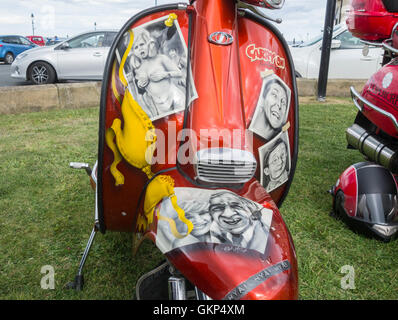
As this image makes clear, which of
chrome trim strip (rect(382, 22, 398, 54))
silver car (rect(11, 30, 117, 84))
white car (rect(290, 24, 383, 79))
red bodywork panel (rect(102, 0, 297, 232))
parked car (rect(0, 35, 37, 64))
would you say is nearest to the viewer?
red bodywork panel (rect(102, 0, 297, 232))

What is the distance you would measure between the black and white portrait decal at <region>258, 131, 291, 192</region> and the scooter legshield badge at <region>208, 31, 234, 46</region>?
1.34 feet

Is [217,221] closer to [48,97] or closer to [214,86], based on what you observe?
[214,86]

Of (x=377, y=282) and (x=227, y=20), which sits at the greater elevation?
(x=227, y=20)

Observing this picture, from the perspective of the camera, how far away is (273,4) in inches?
52.4

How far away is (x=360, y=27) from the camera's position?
236 cm

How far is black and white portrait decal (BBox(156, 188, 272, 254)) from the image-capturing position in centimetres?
95

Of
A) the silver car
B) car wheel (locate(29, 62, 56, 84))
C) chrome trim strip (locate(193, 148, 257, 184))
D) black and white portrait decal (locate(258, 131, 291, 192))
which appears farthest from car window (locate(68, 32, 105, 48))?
chrome trim strip (locate(193, 148, 257, 184))

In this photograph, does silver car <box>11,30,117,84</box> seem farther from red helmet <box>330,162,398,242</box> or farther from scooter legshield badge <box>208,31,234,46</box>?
scooter legshield badge <box>208,31,234,46</box>

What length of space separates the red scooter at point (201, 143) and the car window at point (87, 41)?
230 inches

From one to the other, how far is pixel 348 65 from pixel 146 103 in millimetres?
6054

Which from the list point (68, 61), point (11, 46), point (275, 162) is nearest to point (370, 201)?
point (275, 162)
